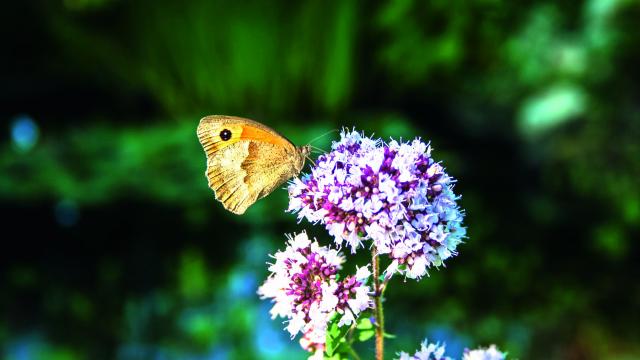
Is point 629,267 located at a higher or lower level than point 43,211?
lower

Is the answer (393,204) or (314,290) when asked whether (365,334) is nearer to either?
(314,290)

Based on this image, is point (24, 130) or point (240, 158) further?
point (24, 130)

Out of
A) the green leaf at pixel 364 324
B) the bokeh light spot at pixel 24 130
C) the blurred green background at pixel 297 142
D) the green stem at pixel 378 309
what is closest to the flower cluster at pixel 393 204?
the green stem at pixel 378 309

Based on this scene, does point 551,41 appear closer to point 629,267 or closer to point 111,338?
point 629,267

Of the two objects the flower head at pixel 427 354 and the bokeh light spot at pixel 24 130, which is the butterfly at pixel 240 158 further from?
the bokeh light spot at pixel 24 130

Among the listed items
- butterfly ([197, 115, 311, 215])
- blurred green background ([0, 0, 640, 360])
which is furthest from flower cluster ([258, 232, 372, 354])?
blurred green background ([0, 0, 640, 360])

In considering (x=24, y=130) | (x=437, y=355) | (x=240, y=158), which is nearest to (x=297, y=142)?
(x=24, y=130)

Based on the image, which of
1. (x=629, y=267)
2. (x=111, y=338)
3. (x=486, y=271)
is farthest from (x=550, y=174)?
(x=111, y=338)
